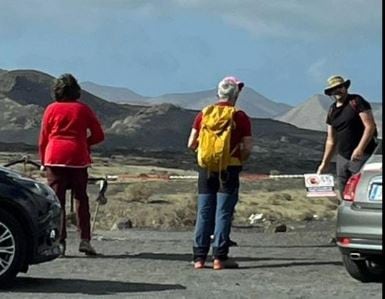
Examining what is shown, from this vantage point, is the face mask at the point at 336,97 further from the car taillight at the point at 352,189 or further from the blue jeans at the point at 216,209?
the car taillight at the point at 352,189

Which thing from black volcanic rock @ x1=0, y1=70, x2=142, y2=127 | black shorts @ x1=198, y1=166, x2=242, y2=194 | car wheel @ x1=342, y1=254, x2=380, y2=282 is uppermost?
black shorts @ x1=198, y1=166, x2=242, y2=194

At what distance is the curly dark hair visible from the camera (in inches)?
543

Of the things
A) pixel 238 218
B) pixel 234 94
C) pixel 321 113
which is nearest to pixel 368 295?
pixel 234 94

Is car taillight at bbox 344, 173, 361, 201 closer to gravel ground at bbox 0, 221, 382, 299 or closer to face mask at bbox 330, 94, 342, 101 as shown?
gravel ground at bbox 0, 221, 382, 299

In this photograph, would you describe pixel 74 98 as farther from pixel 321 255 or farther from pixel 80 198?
pixel 321 255

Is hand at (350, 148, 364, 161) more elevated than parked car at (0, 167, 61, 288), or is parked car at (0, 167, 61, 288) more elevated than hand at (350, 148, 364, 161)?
hand at (350, 148, 364, 161)

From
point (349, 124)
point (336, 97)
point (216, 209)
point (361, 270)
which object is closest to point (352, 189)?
point (361, 270)

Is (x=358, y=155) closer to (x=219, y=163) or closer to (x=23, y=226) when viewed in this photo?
(x=219, y=163)

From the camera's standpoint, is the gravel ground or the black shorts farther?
the black shorts

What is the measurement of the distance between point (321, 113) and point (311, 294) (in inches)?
4609

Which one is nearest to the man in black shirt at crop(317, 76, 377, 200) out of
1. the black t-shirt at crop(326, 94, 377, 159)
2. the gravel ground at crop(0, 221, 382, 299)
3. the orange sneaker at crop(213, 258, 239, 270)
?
the black t-shirt at crop(326, 94, 377, 159)

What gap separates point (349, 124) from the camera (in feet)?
46.5

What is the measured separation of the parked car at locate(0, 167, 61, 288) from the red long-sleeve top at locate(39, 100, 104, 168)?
1938 mm

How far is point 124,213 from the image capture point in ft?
88.4
